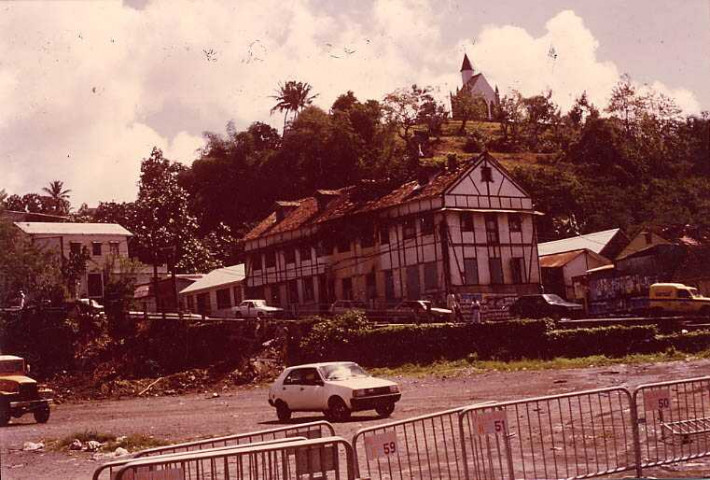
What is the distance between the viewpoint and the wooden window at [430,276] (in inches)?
533

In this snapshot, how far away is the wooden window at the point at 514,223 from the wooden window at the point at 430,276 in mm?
2781

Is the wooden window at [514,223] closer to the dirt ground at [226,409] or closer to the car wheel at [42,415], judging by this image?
the dirt ground at [226,409]

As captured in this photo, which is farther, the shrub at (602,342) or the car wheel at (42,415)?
the shrub at (602,342)

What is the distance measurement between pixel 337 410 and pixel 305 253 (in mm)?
4143

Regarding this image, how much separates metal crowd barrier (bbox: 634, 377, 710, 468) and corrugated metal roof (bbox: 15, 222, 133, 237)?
6554 mm

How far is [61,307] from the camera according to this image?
371 inches

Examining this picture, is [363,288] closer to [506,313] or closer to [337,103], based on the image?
[337,103]

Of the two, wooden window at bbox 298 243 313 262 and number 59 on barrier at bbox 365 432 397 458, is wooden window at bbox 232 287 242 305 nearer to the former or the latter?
wooden window at bbox 298 243 313 262

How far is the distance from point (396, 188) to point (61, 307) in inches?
207

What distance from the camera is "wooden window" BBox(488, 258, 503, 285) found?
52.0 feet

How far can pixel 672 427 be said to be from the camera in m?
8.99

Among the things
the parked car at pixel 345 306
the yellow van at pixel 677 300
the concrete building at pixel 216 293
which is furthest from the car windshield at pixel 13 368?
the yellow van at pixel 677 300

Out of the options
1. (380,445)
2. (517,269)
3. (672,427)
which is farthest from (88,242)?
(517,269)

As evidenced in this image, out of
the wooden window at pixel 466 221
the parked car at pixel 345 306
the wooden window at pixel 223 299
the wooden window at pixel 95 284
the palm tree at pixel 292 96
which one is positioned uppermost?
the palm tree at pixel 292 96
